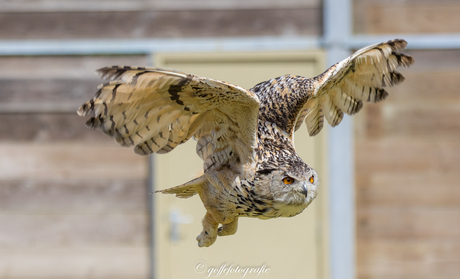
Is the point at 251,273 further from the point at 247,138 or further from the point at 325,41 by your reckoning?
the point at 325,41

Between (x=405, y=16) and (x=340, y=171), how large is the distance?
0.71m

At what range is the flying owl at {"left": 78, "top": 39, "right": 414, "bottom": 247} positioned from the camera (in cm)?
83

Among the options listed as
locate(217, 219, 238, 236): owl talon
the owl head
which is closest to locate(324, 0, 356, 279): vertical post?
locate(217, 219, 238, 236): owl talon

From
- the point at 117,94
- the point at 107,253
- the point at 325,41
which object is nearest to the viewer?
the point at 117,94

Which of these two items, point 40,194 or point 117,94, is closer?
point 117,94

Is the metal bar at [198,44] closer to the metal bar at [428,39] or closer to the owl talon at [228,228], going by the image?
the metal bar at [428,39]

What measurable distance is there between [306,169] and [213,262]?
1542 mm

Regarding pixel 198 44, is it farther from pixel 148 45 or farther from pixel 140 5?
pixel 140 5

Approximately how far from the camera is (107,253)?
2.40 m

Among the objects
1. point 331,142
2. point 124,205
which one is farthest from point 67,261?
point 331,142

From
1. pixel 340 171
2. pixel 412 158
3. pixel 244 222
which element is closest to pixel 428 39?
pixel 412 158

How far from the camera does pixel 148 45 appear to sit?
2246mm

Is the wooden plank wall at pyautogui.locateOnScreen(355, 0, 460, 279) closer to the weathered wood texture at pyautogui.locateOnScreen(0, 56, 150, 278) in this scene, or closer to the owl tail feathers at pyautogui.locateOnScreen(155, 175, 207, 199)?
the weathered wood texture at pyautogui.locateOnScreen(0, 56, 150, 278)

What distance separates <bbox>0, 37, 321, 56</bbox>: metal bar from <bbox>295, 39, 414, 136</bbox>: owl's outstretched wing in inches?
40.4
